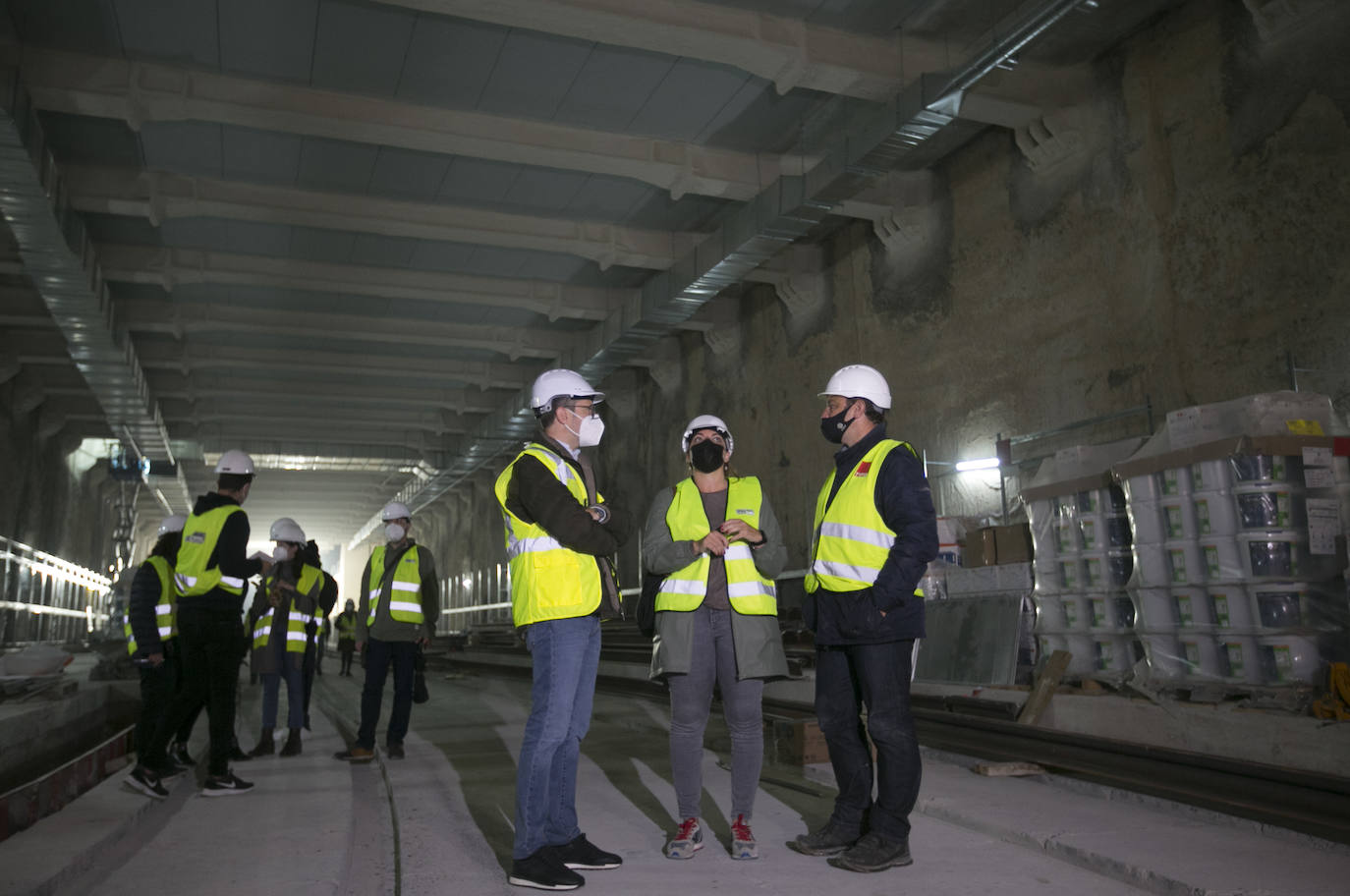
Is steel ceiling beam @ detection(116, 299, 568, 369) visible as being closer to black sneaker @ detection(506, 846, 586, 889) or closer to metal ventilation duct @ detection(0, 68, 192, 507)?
metal ventilation duct @ detection(0, 68, 192, 507)

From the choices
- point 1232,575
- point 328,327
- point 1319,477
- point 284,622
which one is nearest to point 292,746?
point 284,622

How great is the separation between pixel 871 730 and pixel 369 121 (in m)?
8.37

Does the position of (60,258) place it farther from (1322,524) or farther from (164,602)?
(1322,524)

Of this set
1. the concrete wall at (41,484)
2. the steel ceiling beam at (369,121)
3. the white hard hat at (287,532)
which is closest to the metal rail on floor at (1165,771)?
the white hard hat at (287,532)

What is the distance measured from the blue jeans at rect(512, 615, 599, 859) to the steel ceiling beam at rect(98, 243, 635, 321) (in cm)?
1203

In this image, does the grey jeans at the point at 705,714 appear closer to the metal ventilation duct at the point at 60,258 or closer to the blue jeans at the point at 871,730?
the blue jeans at the point at 871,730

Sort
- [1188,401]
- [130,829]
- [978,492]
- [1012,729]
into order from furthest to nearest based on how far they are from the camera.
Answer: [978,492] < [1188,401] < [1012,729] < [130,829]

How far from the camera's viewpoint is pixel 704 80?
9.88m

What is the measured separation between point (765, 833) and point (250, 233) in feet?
39.3

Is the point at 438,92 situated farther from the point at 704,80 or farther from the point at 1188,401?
the point at 1188,401

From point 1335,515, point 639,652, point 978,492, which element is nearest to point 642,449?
point 639,652

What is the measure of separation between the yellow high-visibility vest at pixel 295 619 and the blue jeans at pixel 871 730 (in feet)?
17.0

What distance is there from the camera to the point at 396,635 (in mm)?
6758

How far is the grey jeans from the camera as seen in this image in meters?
3.79
